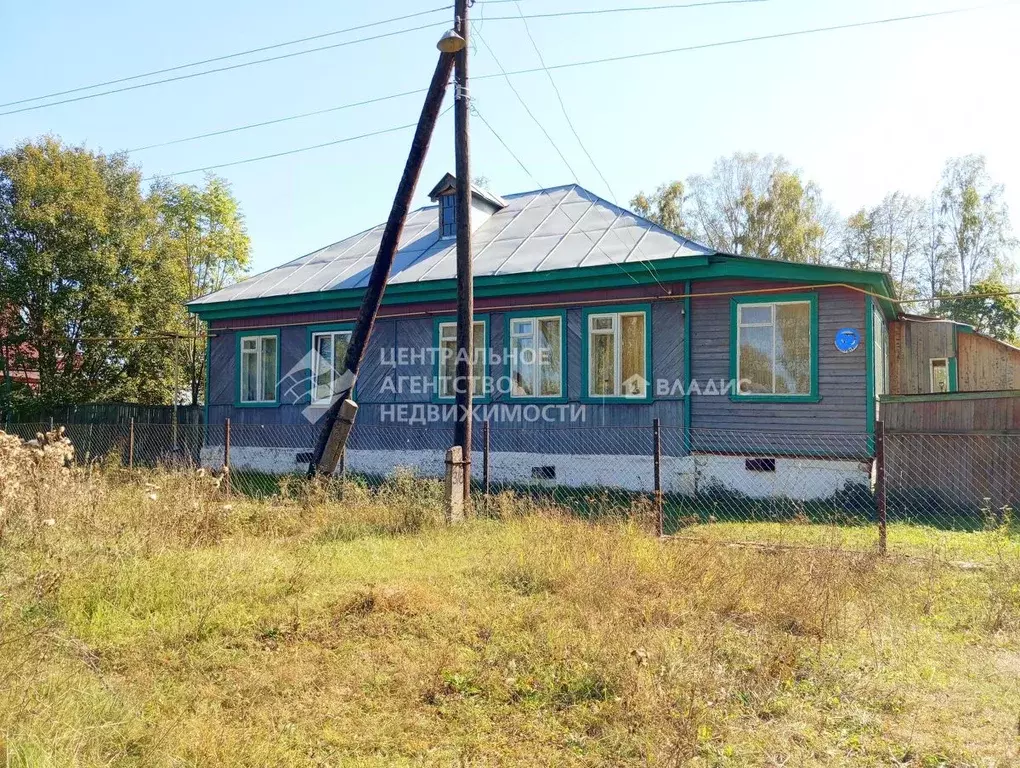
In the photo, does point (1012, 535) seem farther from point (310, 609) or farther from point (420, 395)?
point (420, 395)

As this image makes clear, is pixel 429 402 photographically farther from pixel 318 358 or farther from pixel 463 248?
pixel 463 248

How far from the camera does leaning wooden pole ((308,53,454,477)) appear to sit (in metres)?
9.70

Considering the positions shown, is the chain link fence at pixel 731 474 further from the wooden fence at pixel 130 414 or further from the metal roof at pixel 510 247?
the wooden fence at pixel 130 414

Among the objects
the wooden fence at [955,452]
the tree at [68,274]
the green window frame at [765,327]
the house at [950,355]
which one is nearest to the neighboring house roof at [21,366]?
the tree at [68,274]

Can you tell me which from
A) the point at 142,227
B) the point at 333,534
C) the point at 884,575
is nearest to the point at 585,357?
the point at 333,534

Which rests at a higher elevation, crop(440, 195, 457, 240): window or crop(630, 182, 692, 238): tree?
crop(630, 182, 692, 238): tree

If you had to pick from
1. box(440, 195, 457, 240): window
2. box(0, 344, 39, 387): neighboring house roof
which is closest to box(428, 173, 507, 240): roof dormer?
box(440, 195, 457, 240): window

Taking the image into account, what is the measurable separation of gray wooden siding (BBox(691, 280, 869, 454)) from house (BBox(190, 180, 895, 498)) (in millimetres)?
23

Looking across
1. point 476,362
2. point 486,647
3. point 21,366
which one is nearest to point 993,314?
point 476,362

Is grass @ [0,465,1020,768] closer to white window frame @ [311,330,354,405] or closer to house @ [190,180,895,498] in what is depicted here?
house @ [190,180,895,498]

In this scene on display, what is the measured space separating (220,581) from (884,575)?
559cm

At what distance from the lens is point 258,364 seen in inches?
656

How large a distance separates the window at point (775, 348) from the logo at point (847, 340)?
1.19 ft

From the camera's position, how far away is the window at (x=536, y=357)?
13430mm
